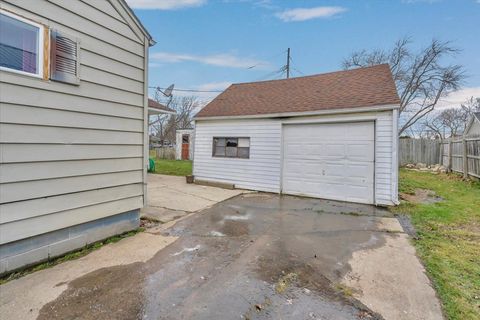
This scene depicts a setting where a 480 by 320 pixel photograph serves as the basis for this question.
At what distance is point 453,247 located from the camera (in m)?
3.93

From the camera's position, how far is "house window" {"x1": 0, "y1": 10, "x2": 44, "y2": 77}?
270 centimetres

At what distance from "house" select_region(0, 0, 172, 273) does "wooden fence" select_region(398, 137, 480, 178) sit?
11.9 meters

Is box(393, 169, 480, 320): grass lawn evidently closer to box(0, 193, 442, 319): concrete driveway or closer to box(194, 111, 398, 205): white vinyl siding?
box(0, 193, 442, 319): concrete driveway

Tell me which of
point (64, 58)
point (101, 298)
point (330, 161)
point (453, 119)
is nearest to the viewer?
point (101, 298)

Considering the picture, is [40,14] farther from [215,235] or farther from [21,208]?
[215,235]

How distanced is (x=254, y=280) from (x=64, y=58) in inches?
141

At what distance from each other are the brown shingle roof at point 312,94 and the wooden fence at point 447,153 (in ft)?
17.3

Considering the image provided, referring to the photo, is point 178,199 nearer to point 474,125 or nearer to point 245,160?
point 245,160

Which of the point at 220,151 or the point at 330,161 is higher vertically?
the point at 220,151

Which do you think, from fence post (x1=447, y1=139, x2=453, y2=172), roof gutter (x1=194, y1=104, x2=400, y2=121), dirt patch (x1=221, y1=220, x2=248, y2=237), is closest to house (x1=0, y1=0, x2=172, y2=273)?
dirt patch (x1=221, y1=220, x2=248, y2=237)

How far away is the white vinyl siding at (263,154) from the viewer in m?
6.80

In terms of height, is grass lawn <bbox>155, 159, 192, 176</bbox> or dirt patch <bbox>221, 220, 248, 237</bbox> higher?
grass lawn <bbox>155, 159, 192, 176</bbox>

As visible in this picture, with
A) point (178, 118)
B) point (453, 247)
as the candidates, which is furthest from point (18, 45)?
point (178, 118)

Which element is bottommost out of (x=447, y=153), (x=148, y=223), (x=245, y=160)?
(x=148, y=223)
